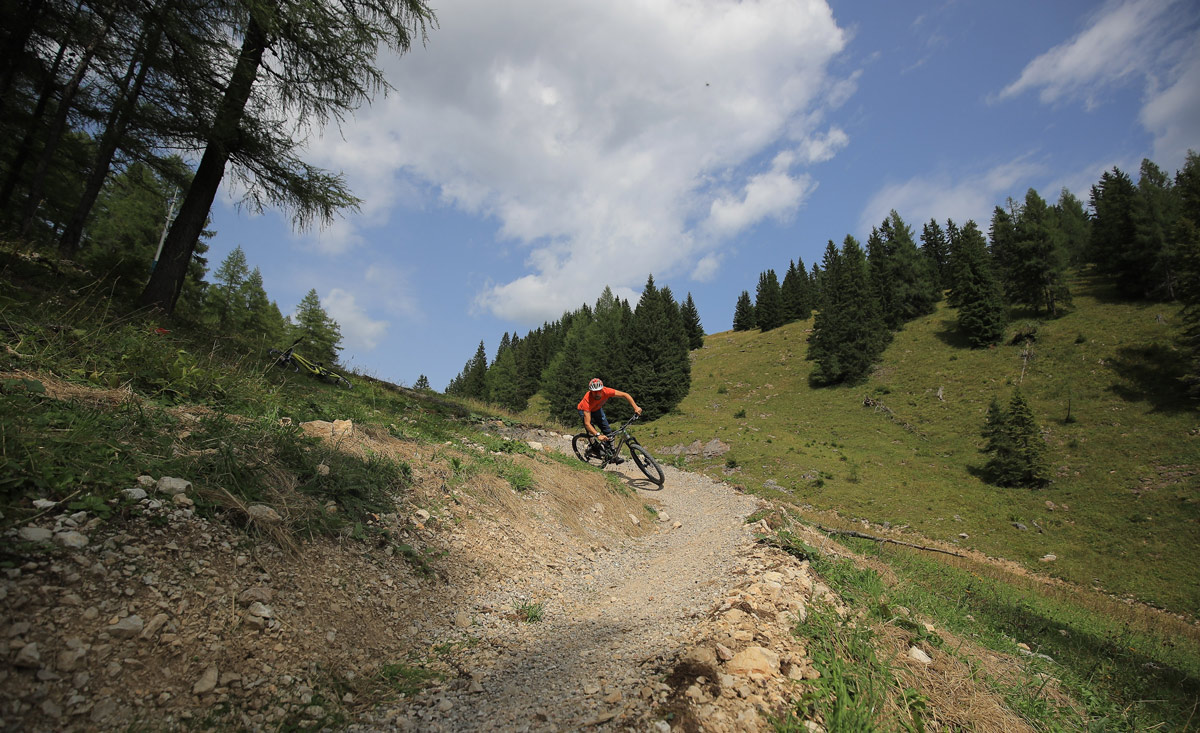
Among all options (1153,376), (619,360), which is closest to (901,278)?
(1153,376)

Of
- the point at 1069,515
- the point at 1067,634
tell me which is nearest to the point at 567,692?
the point at 1067,634

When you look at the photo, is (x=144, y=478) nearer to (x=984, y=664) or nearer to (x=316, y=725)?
(x=316, y=725)

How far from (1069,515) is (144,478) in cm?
3817

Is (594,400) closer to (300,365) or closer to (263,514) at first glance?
(300,365)

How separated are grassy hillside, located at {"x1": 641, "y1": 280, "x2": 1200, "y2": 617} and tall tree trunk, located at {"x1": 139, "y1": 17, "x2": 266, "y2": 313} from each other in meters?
25.0

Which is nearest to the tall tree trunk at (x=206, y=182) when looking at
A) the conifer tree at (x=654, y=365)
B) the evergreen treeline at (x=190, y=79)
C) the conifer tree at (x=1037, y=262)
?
the evergreen treeline at (x=190, y=79)

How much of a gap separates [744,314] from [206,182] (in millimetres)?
107695

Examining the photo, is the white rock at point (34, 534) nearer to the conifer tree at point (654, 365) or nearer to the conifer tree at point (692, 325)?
the conifer tree at point (654, 365)

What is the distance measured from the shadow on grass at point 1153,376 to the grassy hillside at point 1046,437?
134 millimetres

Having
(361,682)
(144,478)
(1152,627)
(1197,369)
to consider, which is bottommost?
(1152,627)

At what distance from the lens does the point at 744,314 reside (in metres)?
108

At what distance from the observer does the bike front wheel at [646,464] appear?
508 inches

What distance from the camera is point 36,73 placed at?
13211 mm

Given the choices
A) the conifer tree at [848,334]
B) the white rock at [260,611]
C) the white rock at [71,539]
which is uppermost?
the conifer tree at [848,334]
